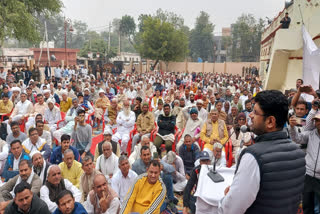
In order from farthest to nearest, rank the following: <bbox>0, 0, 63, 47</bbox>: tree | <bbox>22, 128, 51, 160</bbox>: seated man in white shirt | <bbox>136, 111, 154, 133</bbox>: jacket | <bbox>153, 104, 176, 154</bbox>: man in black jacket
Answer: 1. <bbox>0, 0, 63, 47</bbox>: tree
2. <bbox>136, 111, 154, 133</bbox>: jacket
3. <bbox>153, 104, 176, 154</bbox>: man in black jacket
4. <bbox>22, 128, 51, 160</bbox>: seated man in white shirt

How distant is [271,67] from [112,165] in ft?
27.5

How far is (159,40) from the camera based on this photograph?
2856cm

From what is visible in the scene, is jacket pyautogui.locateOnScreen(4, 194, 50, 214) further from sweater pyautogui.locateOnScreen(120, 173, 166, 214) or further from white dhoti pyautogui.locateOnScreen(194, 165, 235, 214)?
white dhoti pyautogui.locateOnScreen(194, 165, 235, 214)

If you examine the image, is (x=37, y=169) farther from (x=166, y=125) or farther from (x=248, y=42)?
(x=248, y=42)

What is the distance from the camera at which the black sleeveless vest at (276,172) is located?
1.31m

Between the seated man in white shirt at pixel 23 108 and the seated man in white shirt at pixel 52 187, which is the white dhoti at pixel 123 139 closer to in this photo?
the seated man in white shirt at pixel 52 187

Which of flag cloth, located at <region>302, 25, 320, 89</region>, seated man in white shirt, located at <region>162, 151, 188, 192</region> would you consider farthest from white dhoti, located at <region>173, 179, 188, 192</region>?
flag cloth, located at <region>302, 25, 320, 89</region>

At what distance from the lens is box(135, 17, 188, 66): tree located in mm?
28281

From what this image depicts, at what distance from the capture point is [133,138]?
5484 millimetres

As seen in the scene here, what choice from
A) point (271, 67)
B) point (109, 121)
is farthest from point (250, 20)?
point (109, 121)

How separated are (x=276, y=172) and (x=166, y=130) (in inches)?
167

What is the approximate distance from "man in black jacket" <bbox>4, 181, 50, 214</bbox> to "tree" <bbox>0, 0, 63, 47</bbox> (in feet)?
34.1

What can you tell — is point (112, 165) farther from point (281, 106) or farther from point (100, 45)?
point (100, 45)

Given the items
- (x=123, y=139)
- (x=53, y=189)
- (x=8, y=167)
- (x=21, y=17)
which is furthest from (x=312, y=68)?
(x=21, y=17)
